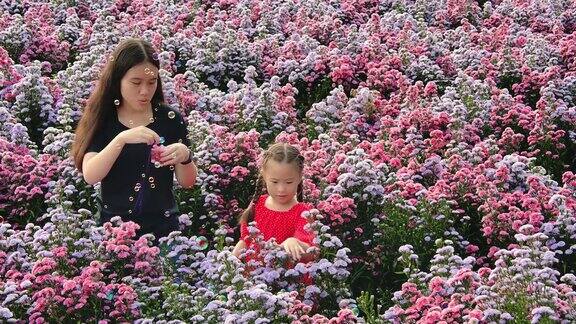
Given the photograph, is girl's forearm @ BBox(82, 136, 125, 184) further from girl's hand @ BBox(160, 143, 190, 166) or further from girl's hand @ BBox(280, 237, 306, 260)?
girl's hand @ BBox(280, 237, 306, 260)

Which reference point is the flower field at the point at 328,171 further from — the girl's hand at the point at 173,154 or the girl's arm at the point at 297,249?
the girl's hand at the point at 173,154

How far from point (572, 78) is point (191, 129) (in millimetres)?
3755

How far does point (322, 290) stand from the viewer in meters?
5.54

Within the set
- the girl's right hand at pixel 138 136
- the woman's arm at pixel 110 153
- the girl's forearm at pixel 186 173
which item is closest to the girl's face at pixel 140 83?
the woman's arm at pixel 110 153

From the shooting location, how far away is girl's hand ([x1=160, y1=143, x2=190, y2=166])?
5594 mm

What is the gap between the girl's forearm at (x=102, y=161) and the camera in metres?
5.61

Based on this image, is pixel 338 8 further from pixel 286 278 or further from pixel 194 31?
pixel 286 278

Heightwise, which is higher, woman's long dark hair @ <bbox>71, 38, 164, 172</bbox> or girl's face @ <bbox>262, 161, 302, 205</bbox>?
woman's long dark hair @ <bbox>71, 38, 164, 172</bbox>

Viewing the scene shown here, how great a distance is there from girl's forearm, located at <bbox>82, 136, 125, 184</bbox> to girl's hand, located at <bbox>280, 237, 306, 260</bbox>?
113 cm

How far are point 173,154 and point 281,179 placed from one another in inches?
27.1

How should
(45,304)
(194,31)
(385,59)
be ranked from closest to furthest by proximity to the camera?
(45,304), (385,59), (194,31)

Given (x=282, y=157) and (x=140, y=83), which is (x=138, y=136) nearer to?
(x=140, y=83)

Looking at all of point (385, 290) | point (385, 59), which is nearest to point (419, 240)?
point (385, 290)

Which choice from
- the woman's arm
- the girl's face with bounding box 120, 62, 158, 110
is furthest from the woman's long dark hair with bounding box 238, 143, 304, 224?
the girl's face with bounding box 120, 62, 158, 110
